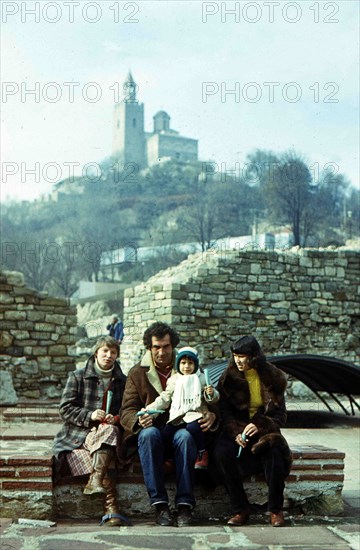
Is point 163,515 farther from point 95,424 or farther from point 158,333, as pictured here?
point 158,333

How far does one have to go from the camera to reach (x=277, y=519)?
15.4 feet

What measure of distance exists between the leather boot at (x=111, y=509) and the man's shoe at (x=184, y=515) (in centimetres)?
31

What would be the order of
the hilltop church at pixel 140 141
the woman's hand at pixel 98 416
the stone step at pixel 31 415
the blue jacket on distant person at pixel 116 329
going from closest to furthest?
the woman's hand at pixel 98 416
the stone step at pixel 31 415
the blue jacket on distant person at pixel 116 329
the hilltop church at pixel 140 141

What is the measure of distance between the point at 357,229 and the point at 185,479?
49.8m

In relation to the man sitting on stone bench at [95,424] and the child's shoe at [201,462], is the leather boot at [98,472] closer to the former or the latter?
the man sitting on stone bench at [95,424]

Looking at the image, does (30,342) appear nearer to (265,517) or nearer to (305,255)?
(305,255)

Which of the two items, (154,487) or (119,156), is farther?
(119,156)

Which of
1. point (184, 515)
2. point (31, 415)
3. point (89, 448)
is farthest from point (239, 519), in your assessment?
point (31, 415)

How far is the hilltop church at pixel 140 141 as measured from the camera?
4080 inches

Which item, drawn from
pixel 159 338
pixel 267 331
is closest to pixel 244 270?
pixel 267 331

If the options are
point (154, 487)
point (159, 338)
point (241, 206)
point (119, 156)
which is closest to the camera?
point (154, 487)

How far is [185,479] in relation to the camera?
4.68 meters

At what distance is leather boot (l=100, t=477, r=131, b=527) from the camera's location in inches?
180

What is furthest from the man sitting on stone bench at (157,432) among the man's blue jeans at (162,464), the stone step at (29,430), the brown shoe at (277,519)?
the stone step at (29,430)
